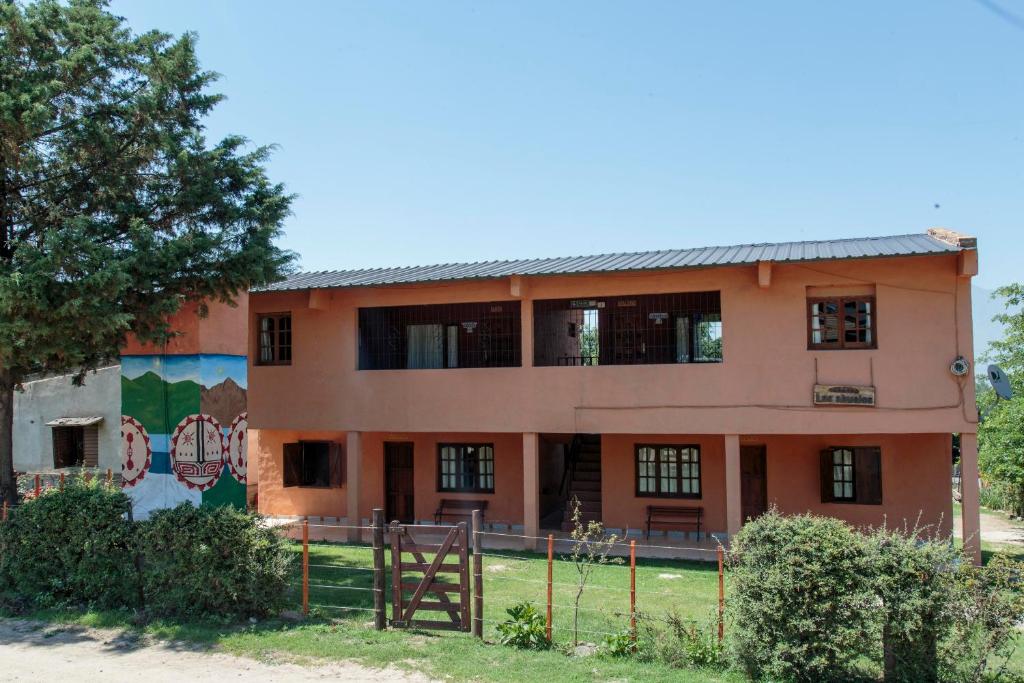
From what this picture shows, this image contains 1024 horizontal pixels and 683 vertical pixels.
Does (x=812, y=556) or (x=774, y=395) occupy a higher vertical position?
(x=774, y=395)

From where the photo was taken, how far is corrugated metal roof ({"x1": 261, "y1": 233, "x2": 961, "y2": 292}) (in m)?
14.0

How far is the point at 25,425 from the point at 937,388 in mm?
27141

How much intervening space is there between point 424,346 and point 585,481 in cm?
529

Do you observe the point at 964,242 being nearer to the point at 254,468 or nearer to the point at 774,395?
the point at 774,395

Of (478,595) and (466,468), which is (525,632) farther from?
(466,468)

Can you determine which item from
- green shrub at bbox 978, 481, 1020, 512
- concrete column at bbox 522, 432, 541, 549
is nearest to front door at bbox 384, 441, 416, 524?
concrete column at bbox 522, 432, 541, 549

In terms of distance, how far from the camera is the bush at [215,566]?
1006 cm

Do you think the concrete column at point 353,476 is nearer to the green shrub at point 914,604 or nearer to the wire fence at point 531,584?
the wire fence at point 531,584

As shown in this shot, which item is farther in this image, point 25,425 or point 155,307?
point 25,425

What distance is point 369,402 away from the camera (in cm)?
1719

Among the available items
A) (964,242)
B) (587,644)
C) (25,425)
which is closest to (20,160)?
(587,644)

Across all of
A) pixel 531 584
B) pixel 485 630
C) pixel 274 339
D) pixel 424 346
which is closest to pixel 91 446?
pixel 274 339

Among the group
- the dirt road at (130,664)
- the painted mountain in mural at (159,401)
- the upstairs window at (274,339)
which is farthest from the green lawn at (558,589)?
the upstairs window at (274,339)

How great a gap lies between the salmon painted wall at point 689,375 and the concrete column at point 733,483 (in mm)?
337
